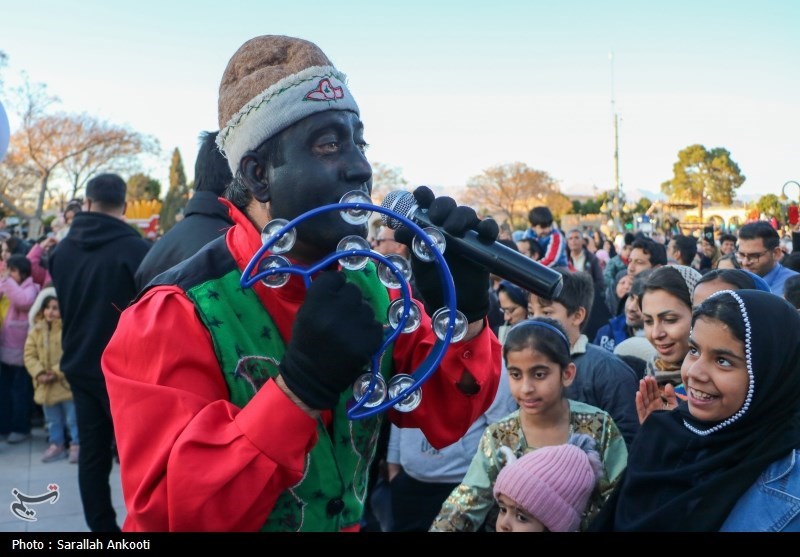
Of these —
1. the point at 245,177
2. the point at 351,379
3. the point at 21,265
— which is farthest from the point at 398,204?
the point at 21,265

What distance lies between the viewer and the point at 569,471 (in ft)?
9.04

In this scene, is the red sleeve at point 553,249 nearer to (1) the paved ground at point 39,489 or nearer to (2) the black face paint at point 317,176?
(1) the paved ground at point 39,489

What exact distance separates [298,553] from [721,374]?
1.36m

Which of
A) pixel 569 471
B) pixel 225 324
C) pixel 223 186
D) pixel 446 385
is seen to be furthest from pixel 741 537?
pixel 223 186

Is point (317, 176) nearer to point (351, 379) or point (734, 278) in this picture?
point (351, 379)

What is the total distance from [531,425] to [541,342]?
0.35 m

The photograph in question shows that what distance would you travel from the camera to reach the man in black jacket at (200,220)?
11.9ft

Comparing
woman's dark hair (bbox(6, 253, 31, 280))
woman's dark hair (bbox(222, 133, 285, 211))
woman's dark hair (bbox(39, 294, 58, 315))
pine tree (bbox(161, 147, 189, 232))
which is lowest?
woman's dark hair (bbox(39, 294, 58, 315))

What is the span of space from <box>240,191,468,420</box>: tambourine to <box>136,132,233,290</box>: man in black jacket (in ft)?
7.00

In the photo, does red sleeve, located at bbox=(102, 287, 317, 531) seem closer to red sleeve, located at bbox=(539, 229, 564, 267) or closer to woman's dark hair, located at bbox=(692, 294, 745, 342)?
woman's dark hair, located at bbox=(692, 294, 745, 342)

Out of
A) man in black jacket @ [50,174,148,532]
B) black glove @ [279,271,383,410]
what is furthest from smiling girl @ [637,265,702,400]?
man in black jacket @ [50,174,148,532]

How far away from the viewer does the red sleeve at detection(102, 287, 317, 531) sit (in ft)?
4.61

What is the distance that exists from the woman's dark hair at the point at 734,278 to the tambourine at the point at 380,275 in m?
2.21

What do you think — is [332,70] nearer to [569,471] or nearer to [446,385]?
[446,385]
